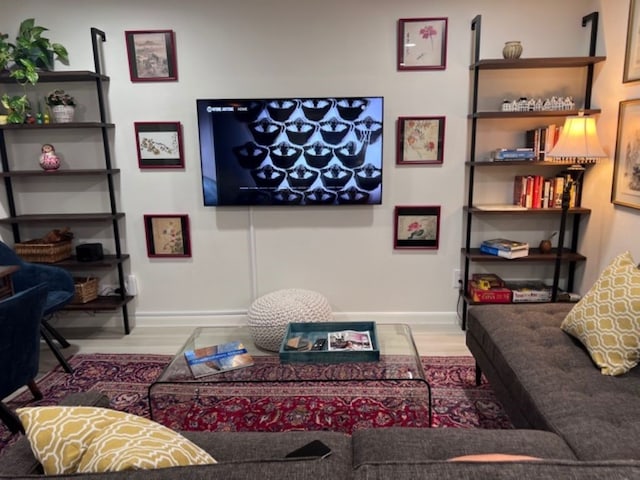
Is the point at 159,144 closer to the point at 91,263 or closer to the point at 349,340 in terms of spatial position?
the point at 91,263

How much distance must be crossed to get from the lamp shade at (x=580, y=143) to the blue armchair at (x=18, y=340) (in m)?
3.05

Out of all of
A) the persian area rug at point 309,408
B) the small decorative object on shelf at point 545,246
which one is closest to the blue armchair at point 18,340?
the persian area rug at point 309,408

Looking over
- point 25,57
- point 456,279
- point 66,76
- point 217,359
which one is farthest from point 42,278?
point 456,279

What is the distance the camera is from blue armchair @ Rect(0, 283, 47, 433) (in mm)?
2080

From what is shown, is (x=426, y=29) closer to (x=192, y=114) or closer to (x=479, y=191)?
(x=479, y=191)

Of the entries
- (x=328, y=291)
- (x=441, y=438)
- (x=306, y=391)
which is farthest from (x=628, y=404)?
(x=328, y=291)

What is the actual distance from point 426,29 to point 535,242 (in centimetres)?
178

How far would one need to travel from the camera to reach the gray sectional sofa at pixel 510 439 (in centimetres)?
91

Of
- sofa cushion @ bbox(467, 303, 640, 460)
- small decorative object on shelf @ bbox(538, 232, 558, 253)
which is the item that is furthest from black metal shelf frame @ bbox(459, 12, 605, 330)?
sofa cushion @ bbox(467, 303, 640, 460)

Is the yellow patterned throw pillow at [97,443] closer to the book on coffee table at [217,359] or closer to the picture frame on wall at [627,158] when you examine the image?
the book on coffee table at [217,359]

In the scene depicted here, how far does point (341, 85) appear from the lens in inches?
131

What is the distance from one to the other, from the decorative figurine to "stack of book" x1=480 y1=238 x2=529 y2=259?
3215 millimetres

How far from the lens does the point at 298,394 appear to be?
218cm

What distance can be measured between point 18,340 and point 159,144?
175cm
